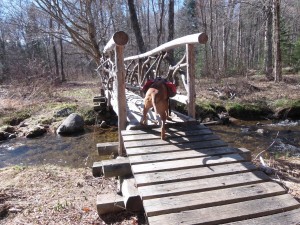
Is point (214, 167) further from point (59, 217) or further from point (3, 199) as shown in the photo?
point (3, 199)

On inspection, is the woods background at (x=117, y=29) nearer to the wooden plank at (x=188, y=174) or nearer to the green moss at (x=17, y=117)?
the green moss at (x=17, y=117)

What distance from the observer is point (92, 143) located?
29.5ft

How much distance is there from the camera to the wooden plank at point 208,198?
2.77 metres

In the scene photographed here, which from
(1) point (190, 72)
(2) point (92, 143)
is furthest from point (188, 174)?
(2) point (92, 143)

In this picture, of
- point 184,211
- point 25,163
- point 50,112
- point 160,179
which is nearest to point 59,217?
point 160,179

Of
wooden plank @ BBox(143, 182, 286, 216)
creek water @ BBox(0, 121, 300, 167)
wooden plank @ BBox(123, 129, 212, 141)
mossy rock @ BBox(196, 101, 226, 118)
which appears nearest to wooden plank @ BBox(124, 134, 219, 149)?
wooden plank @ BBox(123, 129, 212, 141)

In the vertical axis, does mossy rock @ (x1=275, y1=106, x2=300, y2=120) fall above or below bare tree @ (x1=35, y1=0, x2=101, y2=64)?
below

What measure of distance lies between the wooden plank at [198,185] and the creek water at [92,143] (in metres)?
4.07

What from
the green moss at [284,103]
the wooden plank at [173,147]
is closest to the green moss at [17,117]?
the wooden plank at [173,147]

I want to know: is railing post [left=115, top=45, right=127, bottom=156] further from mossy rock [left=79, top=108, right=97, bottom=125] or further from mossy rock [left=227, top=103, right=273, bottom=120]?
mossy rock [left=227, top=103, right=273, bottom=120]

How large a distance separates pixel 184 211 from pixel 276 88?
13767mm

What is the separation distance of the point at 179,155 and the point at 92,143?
5677 millimetres

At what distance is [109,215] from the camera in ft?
13.0

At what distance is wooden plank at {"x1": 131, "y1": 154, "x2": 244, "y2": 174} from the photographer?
340 cm
